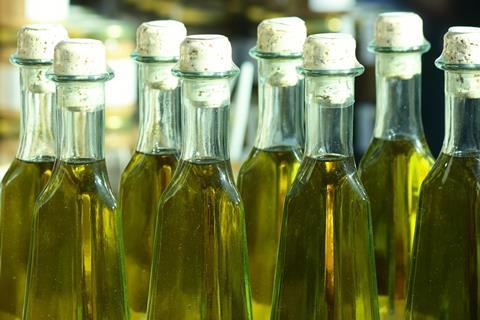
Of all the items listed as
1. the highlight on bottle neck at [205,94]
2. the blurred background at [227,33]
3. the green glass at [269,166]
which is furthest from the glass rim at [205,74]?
the blurred background at [227,33]

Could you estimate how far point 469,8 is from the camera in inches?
94.5

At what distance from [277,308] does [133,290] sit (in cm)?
14

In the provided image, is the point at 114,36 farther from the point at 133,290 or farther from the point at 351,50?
the point at 351,50

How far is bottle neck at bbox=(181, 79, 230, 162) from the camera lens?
724 millimetres

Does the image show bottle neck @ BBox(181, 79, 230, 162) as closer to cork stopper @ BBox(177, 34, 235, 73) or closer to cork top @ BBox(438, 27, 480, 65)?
cork stopper @ BBox(177, 34, 235, 73)

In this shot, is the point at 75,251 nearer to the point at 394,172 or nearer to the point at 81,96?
the point at 81,96

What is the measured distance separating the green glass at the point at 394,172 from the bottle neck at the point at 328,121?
0.39ft

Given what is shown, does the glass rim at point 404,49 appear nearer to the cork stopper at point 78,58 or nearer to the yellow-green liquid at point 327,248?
the yellow-green liquid at point 327,248

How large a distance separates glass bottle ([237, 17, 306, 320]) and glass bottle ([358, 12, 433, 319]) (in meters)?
0.07

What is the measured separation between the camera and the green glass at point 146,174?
0.82 meters

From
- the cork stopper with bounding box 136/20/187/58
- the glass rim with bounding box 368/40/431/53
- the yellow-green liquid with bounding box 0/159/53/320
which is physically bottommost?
the yellow-green liquid with bounding box 0/159/53/320

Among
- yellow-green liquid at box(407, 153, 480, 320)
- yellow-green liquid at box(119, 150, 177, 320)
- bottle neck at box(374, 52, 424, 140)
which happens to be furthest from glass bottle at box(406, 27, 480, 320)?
yellow-green liquid at box(119, 150, 177, 320)

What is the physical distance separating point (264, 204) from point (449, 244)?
170 mm

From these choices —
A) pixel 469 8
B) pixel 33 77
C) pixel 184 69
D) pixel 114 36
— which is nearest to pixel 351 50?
pixel 184 69
